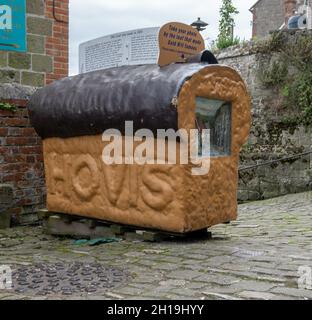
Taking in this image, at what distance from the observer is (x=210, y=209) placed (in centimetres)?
497

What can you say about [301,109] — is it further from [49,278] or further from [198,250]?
[49,278]

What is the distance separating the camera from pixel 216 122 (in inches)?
203

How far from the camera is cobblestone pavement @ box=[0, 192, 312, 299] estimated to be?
325 cm

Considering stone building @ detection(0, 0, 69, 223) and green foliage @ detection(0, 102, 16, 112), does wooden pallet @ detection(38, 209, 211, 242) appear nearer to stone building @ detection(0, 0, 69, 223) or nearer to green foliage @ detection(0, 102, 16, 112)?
stone building @ detection(0, 0, 69, 223)

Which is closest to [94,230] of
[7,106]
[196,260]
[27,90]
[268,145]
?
[196,260]

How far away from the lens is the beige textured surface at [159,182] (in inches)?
185

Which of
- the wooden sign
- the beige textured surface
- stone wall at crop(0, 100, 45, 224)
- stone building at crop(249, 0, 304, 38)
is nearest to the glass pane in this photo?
the beige textured surface

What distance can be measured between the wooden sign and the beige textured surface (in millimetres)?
470

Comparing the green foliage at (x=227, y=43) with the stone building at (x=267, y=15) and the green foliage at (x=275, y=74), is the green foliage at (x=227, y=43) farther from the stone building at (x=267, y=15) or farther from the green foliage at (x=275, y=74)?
the stone building at (x=267, y=15)

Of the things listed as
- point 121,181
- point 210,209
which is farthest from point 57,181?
point 210,209

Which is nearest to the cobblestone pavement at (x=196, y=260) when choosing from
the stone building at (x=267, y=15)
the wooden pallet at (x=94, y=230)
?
the wooden pallet at (x=94, y=230)

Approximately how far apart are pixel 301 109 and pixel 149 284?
8.51m

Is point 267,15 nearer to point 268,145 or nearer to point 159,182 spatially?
point 268,145
